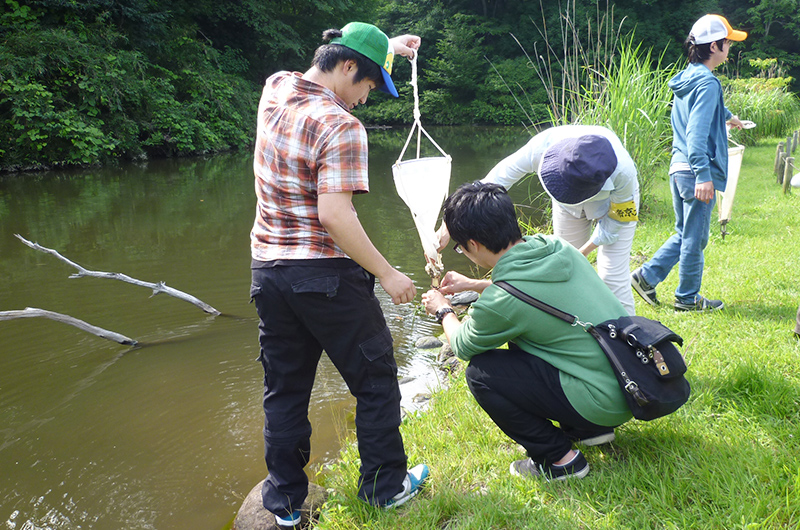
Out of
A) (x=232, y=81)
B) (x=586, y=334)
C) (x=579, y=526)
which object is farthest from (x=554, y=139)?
(x=232, y=81)

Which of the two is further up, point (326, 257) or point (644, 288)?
point (326, 257)

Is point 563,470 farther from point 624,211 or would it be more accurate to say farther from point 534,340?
point 624,211

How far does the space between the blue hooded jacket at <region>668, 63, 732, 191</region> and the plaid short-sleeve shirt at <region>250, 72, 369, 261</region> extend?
2354mm

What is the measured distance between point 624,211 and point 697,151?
3.30ft

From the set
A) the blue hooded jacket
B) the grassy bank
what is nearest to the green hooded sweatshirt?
the grassy bank

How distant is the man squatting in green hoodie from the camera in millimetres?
1810

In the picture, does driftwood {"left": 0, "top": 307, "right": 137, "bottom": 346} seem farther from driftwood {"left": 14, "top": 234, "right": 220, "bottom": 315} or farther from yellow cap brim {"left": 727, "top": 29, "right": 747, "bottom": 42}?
yellow cap brim {"left": 727, "top": 29, "right": 747, "bottom": 42}

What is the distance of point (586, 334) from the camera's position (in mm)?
1822

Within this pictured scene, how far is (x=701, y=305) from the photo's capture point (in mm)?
3486

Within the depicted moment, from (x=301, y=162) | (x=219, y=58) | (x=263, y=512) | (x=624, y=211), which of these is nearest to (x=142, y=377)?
(x=263, y=512)

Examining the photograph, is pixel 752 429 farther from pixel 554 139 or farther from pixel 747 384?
pixel 554 139

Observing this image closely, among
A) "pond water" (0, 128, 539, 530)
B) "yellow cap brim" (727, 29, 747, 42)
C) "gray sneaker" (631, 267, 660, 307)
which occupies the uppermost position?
"yellow cap brim" (727, 29, 747, 42)

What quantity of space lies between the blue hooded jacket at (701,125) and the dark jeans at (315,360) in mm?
2341

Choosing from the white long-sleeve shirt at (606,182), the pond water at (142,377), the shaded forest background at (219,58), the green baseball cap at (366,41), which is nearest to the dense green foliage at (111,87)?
the shaded forest background at (219,58)
